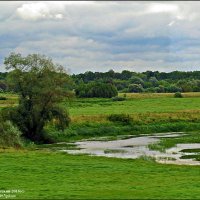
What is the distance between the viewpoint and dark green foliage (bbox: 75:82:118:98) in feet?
452

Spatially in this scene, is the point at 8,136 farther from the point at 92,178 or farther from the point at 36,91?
the point at 92,178

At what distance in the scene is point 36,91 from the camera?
63.4 m

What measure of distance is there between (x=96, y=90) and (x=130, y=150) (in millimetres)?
82932

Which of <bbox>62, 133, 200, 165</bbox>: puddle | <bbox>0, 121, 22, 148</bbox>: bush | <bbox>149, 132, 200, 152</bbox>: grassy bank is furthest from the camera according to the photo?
<bbox>149, 132, 200, 152</bbox>: grassy bank

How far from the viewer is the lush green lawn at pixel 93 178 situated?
951 inches

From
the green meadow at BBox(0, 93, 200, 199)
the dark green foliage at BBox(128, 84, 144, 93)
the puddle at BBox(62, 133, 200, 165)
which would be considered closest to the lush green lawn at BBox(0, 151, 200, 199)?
the green meadow at BBox(0, 93, 200, 199)

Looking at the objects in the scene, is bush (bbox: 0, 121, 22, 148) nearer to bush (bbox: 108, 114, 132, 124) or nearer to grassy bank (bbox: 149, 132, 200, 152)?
grassy bank (bbox: 149, 132, 200, 152)

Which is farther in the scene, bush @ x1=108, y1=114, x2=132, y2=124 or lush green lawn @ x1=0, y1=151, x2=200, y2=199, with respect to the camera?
bush @ x1=108, y1=114, x2=132, y2=124

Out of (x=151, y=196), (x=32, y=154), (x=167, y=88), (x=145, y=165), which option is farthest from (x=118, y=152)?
(x=167, y=88)

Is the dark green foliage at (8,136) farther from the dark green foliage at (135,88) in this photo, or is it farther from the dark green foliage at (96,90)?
the dark green foliage at (135,88)

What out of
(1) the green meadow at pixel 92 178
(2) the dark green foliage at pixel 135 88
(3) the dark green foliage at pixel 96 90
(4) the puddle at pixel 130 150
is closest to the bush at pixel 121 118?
(4) the puddle at pixel 130 150

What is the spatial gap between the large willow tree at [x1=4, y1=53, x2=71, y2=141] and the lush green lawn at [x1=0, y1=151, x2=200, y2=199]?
22215 mm

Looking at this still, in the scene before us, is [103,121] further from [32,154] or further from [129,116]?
[32,154]

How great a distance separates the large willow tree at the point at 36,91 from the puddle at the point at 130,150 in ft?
18.3
